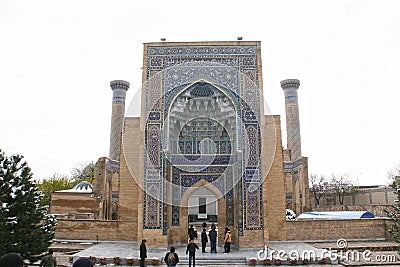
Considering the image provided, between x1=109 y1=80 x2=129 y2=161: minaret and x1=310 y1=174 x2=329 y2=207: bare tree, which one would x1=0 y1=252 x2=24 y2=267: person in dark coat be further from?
x1=310 y1=174 x2=329 y2=207: bare tree

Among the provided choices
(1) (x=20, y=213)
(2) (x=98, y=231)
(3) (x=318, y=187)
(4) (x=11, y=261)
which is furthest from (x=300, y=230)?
(3) (x=318, y=187)

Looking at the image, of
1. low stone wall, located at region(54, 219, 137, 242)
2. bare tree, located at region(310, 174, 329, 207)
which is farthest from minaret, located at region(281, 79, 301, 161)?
low stone wall, located at region(54, 219, 137, 242)

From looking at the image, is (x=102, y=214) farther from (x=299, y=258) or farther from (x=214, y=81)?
(x=299, y=258)

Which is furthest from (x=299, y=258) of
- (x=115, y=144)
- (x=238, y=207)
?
(x=115, y=144)

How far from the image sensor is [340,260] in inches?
300

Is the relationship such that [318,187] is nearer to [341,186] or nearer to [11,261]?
[341,186]

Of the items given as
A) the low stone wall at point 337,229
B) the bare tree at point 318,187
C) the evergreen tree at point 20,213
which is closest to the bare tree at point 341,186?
the bare tree at point 318,187

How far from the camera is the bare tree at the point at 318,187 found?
2582 cm

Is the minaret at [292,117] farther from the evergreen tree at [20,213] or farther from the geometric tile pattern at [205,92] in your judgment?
the evergreen tree at [20,213]

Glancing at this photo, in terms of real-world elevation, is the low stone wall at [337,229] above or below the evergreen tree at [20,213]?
below

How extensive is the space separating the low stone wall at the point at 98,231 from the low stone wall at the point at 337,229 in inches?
180

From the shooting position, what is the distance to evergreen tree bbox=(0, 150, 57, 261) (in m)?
5.16

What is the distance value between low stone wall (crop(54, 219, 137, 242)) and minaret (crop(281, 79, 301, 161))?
41.6 ft

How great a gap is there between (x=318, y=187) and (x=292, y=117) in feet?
23.6
